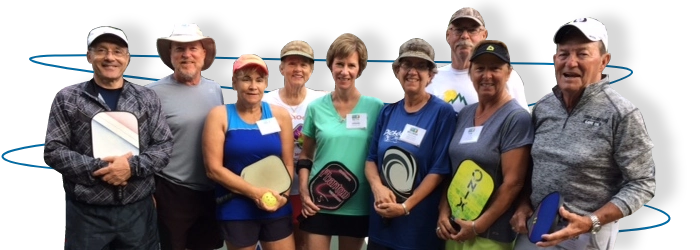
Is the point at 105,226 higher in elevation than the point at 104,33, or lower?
lower

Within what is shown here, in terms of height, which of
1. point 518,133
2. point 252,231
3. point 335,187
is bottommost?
point 252,231

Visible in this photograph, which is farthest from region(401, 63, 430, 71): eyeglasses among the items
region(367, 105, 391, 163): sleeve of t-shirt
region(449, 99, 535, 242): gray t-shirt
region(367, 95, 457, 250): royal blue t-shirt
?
region(449, 99, 535, 242): gray t-shirt

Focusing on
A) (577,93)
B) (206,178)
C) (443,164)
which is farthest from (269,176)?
(577,93)

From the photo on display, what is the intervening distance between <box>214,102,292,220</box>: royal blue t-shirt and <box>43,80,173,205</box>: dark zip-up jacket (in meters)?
0.39

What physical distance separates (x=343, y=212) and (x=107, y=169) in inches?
56.1

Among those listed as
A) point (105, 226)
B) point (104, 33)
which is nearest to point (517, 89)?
point (104, 33)

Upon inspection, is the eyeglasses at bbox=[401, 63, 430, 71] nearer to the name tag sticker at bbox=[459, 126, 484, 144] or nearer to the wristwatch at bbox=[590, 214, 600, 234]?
the name tag sticker at bbox=[459, 126, 484, 144]

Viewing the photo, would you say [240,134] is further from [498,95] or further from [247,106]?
[498,95]

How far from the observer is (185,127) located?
379cm

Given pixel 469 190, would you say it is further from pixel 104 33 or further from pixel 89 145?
pixel 104 33

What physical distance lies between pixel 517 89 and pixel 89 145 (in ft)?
9.09

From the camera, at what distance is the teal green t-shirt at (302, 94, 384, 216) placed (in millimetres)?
3641

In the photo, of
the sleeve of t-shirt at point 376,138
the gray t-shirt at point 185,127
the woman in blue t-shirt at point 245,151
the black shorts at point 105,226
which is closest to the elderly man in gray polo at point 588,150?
the sleeve of t-shirt at point 376,138

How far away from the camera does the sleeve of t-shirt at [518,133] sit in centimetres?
298
